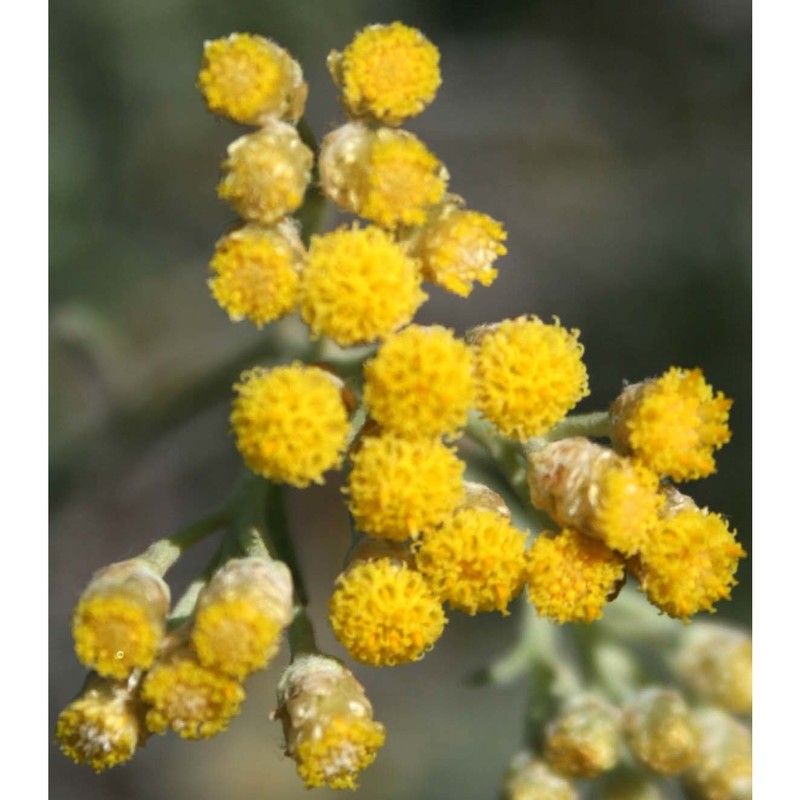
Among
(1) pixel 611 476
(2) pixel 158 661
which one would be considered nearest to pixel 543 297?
(1) pixel 611 476

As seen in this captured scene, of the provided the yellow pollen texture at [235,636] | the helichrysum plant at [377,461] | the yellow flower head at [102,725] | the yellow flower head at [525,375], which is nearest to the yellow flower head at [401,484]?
the helichrysum plant at [377,461]

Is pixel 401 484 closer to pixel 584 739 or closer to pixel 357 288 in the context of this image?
pixel 357 288

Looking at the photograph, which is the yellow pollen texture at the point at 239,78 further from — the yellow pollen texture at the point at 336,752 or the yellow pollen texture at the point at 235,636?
the yellow pollen texture at the point at 336,752

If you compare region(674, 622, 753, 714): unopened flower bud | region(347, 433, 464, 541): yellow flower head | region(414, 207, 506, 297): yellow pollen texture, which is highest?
region(414, 207, 506, 297): yellow pollen texture

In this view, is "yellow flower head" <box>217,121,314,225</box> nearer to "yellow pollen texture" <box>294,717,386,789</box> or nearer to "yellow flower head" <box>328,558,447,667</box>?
"yellow flower head" <box>328,558,447,667</box>

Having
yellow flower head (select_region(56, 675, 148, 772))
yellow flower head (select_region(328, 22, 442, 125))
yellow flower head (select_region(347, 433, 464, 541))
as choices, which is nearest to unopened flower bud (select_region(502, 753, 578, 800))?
yellow flower head (select_region(347, 433, 464, 541))

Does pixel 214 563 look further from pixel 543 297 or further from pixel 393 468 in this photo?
pixel 543 297

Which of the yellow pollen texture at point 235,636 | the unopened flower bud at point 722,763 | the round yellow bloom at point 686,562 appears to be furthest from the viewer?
the unopened flower bud at point 722,763

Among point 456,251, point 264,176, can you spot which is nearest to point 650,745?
point 456,251
